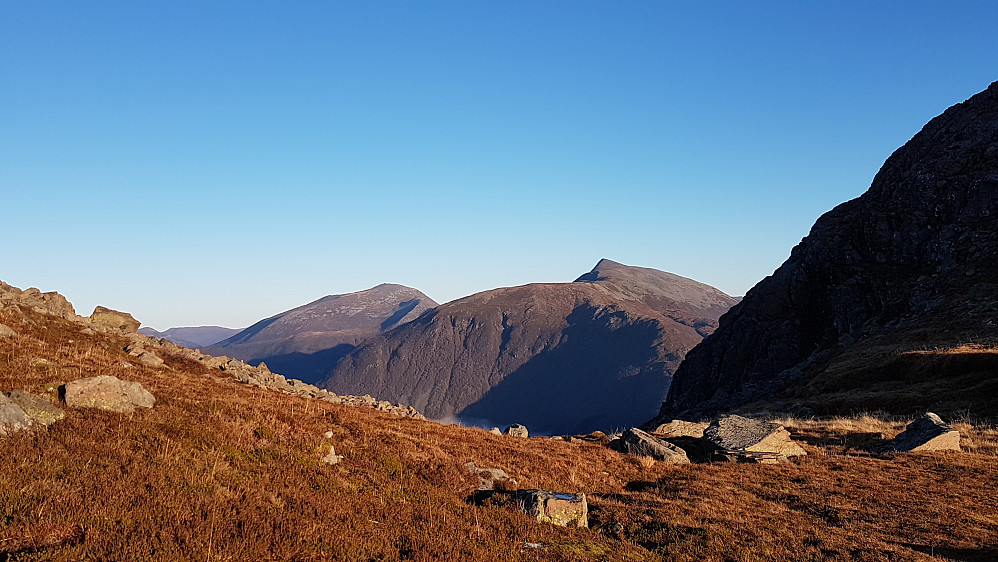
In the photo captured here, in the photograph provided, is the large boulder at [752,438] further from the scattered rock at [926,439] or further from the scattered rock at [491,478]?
the scattered rock at [491,478]

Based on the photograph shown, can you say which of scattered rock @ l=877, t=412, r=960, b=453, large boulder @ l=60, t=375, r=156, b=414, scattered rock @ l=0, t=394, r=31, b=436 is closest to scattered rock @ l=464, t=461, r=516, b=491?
large boulder @ l=60, t=375, r=156, b=414

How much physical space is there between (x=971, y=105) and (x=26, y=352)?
14414cm

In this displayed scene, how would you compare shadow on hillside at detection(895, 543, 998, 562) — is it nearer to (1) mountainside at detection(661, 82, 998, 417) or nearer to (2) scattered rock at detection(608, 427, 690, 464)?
(2) scattered rock at detection(608, 427, 690, 464)

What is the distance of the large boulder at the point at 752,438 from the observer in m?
27.1

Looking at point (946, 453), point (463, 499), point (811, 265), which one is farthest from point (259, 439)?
point (811, 265)

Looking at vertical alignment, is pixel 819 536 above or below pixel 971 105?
below

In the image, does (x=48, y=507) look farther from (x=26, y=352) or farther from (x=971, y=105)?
(x=971, y=105)

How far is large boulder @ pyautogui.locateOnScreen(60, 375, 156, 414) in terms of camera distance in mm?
14664

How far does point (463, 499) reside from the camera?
49.4ft

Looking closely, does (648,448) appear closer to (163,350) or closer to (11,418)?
(11,418)

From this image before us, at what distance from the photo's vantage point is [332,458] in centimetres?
1572

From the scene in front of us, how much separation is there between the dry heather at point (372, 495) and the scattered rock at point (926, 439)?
2273mm

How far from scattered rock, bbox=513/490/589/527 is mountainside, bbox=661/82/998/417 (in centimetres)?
3622

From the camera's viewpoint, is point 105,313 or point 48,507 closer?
point 48,507
